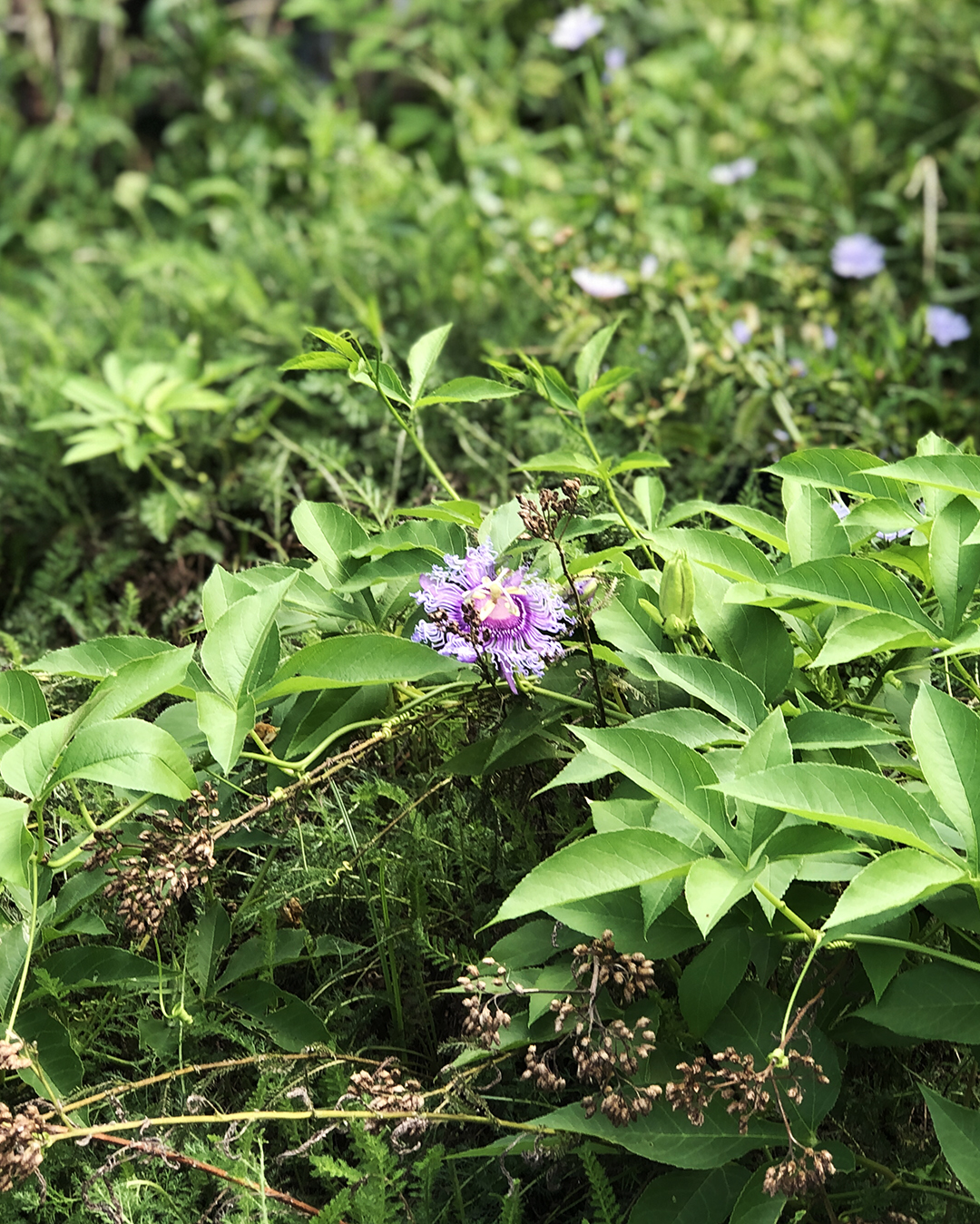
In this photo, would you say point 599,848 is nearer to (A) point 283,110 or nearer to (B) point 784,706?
A: (B) point 784,706

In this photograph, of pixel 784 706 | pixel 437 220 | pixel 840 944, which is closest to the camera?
pixel 840 944

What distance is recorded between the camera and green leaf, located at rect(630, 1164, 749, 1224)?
909 millimetres

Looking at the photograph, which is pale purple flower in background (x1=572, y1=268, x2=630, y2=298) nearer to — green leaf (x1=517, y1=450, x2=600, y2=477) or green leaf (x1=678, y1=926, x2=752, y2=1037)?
green leaf (x1=517, y1=450, x2=600, y2=477)

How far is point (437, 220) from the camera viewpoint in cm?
271

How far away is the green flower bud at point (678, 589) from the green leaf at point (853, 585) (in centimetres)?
8

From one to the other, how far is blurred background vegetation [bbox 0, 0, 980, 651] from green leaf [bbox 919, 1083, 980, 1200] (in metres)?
0.92

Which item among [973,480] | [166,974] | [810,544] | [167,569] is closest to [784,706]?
[810,544]

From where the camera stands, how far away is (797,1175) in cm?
83

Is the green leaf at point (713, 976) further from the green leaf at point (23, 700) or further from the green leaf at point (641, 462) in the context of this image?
the green leaf at point (23, 700)

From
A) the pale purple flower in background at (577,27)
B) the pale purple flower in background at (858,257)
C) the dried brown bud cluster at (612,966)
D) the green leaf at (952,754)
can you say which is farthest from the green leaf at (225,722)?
the pale purple flower in background at (577,27)

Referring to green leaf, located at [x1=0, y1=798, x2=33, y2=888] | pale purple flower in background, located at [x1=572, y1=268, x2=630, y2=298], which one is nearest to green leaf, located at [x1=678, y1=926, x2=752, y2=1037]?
green leaf, located at [x1=0, y1=798, x2=33, y2=888]

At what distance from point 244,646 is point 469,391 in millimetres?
395

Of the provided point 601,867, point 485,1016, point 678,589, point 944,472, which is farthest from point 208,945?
point 944,472

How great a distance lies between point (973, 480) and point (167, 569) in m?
1.37
